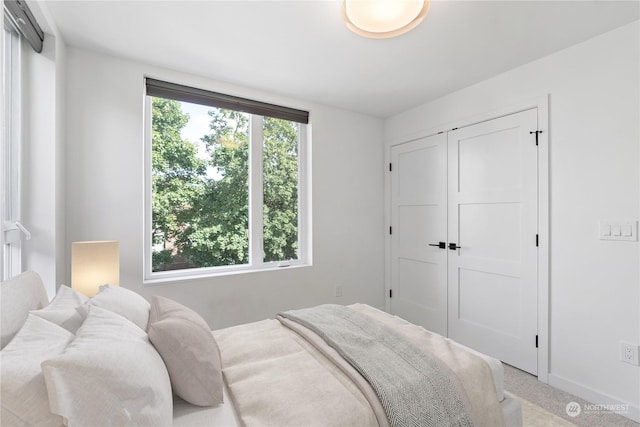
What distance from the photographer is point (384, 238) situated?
380 centimetres

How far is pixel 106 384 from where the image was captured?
820 millimetres

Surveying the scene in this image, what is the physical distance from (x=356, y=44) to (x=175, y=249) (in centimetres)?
223

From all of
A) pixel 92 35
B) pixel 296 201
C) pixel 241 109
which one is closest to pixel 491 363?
pixel 296 201

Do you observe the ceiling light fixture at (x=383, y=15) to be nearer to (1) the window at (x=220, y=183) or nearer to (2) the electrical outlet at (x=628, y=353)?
(1) the window at (x=220, y=183)

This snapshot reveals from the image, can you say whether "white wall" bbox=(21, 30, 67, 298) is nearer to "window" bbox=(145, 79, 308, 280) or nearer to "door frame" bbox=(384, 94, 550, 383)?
"window" bbox=(145, 79, 308, 280)

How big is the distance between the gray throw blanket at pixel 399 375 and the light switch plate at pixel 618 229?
1.64 metres

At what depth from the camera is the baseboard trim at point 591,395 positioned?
6.28ft

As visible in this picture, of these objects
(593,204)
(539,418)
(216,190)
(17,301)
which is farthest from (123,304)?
(593,204)

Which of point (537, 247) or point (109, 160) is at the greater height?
point (109, 160)

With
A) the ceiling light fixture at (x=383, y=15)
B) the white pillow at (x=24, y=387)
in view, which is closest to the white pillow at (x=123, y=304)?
the white pillow at (x=24, y=387)

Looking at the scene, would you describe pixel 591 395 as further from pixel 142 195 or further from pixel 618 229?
pixel 142 195

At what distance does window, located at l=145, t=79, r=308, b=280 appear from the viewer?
2.65 metres

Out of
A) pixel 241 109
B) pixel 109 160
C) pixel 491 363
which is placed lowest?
pixel 491 363

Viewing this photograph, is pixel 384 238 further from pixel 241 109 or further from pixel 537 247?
pixel 241 109
